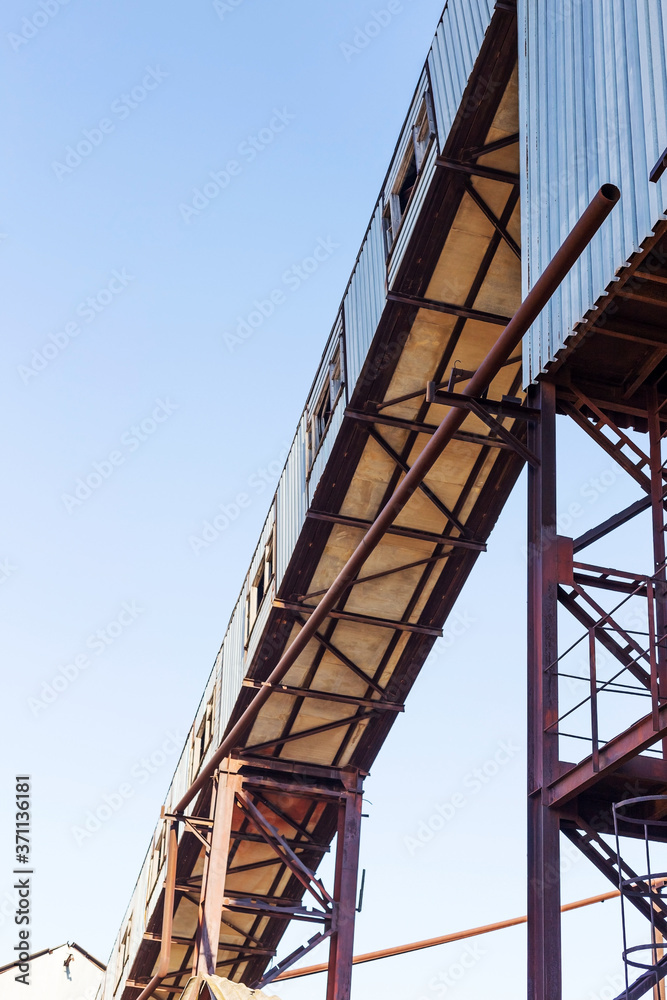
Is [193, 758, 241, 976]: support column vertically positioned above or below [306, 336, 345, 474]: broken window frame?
below

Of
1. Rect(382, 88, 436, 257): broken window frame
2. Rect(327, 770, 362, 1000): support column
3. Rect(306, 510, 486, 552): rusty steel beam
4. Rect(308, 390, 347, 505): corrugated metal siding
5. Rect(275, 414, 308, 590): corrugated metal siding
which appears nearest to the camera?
Rect(382, 88, 436, 257): broken window frame

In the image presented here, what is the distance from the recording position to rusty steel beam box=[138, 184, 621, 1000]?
6898 millimetres

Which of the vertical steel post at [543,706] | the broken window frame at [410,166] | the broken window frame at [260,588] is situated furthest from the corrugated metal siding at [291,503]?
the vertical steel post at [543,706]

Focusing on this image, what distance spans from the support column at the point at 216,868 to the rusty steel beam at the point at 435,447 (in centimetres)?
38

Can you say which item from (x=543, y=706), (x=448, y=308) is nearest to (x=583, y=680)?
(x=543, y=706)

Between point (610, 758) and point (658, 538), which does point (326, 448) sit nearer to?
point (658, 538)

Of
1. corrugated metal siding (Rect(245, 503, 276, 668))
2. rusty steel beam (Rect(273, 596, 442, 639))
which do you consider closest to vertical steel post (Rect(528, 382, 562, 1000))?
rusty steel beam (Rect(273, 596, 442, 639))

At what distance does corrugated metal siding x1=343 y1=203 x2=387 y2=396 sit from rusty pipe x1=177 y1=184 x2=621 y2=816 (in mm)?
2744

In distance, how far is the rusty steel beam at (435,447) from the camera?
272 inches

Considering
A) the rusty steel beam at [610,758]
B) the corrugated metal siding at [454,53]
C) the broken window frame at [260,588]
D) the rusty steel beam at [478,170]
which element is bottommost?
the rusty steel beam at [610,758]

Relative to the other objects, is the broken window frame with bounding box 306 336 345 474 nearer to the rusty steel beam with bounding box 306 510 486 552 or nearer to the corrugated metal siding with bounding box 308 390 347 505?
the corrugated metal siding with bounding box 308 390 347 505

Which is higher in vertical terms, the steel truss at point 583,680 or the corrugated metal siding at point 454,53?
the corrugated metal siding at point 454,53

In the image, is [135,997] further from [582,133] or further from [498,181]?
[582,133]

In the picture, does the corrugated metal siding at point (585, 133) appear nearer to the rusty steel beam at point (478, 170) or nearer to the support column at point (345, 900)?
the rusty steel beam at point (478, 170)
